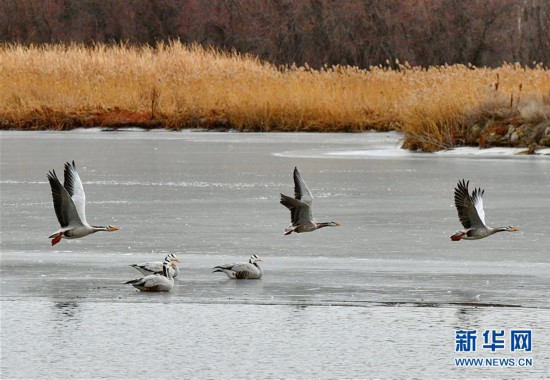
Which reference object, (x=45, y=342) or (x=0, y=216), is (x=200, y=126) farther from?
(x=45, y=342)

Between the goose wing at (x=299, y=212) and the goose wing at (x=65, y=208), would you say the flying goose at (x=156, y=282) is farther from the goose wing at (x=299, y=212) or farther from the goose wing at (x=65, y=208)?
the goose wing at (x=299, y=212)

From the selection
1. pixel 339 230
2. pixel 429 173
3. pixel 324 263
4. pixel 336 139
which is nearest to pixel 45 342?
pixel 324 263

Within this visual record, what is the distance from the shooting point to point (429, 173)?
17.4 meters

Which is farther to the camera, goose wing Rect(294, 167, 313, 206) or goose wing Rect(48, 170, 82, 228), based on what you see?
goose wing Rect(294, 167, 313, 206)

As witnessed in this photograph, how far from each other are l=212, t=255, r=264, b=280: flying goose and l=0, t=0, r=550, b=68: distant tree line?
39903 millimetres

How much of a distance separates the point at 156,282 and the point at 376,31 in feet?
139

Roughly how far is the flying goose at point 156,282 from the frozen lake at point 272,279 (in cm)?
5

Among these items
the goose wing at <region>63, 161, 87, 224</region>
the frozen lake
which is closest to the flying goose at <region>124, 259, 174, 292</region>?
the frozen lake

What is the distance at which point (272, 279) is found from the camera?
884 cm

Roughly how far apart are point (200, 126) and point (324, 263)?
65.1ft

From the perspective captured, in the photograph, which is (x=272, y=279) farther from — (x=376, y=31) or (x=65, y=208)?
(x=376, y=31)

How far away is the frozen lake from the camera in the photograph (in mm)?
6562

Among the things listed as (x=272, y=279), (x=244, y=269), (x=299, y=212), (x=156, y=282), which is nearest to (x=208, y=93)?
(x=299, y=212)

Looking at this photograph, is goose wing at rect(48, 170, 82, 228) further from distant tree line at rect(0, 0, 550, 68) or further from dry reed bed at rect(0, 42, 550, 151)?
distant tree line at rect(0, 0, 550, 68)
